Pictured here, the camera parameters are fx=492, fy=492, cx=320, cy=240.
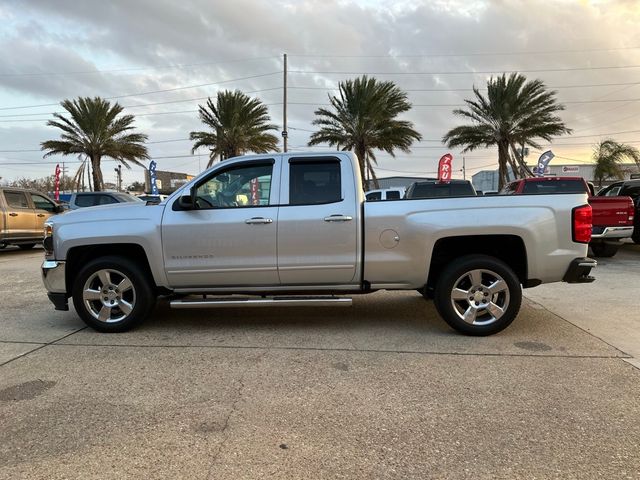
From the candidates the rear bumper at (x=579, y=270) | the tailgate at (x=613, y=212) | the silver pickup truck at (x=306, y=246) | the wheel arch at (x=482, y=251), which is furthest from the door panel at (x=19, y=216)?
the tailgate at (x=613, y=212)

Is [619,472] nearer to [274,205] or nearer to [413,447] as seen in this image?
[413,447]

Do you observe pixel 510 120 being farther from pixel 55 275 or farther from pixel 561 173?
pixel 561 173

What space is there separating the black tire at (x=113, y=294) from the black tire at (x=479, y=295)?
322cm

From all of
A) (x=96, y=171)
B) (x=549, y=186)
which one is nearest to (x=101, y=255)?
(x=549, y=186)

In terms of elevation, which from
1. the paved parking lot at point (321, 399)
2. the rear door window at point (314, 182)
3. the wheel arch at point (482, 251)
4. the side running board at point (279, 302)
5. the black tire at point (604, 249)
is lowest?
the paved parking lot at point (321, 399)

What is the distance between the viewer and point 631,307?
21.9 feet

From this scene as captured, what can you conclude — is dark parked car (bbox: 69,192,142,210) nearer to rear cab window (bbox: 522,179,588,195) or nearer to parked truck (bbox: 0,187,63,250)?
parked truck (bbox: 0,187,63,250)

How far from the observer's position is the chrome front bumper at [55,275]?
552 centimetres

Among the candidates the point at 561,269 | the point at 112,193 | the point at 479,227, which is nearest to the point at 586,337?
the point at 561,269

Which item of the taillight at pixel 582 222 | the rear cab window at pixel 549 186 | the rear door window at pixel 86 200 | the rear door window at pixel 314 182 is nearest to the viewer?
the taillight at pixel 582 222

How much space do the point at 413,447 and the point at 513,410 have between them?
93cm

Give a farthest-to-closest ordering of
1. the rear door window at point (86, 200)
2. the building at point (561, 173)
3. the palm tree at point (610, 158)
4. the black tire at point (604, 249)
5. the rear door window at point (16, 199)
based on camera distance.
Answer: the building at point (561, 173), the palm tree at point (610, 158), the rear door window at point (86, 200), the rear door window at point (16, 199), the black tire at point (604, 249)

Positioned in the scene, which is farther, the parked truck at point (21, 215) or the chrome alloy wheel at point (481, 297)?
the parked truck at point (21, 215)

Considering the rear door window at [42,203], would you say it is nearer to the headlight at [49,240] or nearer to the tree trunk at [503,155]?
the headlight at [49,240]
